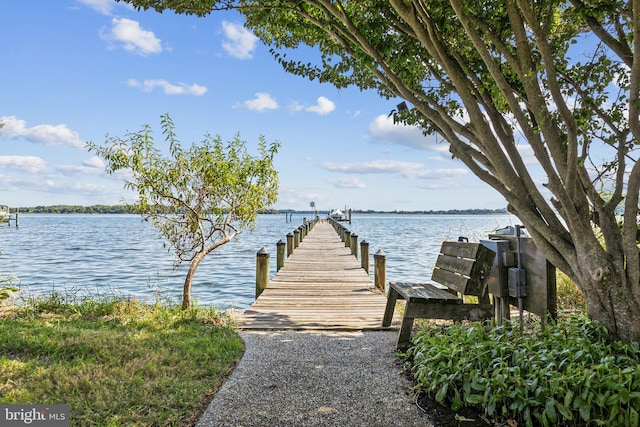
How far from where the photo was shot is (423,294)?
4.55 metres

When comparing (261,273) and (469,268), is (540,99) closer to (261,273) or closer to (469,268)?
(469,268)

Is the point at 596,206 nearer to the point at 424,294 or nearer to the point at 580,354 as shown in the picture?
the point at 580,354

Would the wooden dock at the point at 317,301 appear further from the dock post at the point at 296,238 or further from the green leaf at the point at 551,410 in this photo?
the dock post at the point at 296,238

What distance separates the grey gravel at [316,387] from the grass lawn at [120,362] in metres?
0.25

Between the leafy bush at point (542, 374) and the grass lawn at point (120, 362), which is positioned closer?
the leafy bush at point (542, 374)

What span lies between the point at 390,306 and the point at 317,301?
7.36 feet

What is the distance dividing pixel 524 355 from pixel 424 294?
4.68 feet

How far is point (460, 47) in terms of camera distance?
4988mm

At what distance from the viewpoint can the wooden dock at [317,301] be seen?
6004 mm

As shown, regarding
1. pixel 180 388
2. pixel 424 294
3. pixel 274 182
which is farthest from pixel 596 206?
pixel 274 182

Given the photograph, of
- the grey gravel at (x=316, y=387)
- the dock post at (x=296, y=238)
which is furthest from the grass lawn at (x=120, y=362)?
the dock post at (x=296, y=238)

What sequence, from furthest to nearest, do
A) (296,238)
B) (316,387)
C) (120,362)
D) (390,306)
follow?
(296,238), (390,306), (120,362), (316,387)

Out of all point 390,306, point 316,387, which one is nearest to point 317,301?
point 390,306

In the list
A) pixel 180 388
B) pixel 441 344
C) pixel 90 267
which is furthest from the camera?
pixel 90 267
